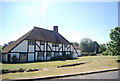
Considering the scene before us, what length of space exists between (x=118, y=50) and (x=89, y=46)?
2208 inches

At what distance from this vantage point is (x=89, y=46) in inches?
2943

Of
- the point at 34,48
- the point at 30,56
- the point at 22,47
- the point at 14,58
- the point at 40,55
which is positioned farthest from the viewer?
the point at 40,55

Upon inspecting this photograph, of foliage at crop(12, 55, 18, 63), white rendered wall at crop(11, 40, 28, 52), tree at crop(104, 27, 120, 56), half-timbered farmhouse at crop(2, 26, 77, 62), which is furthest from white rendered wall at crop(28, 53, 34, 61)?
tree at crop(104, 27, 120, 56)

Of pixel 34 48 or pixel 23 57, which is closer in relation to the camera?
pixel 23 57

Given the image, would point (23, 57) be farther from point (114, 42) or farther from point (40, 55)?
point (114, 42)

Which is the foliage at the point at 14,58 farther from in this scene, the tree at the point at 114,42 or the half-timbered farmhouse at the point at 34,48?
the tree at the point at 114,42

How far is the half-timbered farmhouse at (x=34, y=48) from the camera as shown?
→ 76.9ft

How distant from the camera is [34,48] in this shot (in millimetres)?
25984

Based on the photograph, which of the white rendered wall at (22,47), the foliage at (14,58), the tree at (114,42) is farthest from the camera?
the white rendered wall at (22,47)

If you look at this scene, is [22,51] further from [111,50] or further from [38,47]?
[111,50]

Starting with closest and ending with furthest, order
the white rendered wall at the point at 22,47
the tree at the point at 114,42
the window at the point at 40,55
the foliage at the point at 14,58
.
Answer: the tree at the point at 114,42
the foliage at the point at 14,58
the white rendered wall at the point at 22,47
the window at the point at 40,55

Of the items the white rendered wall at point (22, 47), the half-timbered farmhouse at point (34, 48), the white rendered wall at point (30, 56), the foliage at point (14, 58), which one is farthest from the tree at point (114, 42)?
the foliage at point (14, 58)

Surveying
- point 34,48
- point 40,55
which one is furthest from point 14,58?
point 40,55

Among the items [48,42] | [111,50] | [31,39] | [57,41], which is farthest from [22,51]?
[111,50]
